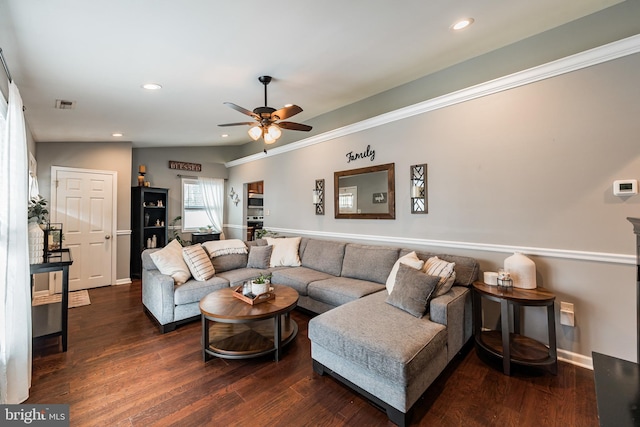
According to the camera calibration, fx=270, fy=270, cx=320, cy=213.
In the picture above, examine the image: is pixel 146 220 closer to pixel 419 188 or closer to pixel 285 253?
pixel 285 253

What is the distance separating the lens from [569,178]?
241 cm

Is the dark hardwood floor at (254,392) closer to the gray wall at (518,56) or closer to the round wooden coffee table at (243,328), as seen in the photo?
the round wooden coffee table at (243,328)

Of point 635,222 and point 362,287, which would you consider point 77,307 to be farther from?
point 635,222

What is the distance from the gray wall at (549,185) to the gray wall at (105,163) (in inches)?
197

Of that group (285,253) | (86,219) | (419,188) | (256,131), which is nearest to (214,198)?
(86,219)

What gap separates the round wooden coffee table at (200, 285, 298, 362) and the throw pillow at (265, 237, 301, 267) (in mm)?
1154

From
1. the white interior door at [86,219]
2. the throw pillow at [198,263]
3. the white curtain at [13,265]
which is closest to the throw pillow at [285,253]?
the throw pillow at [198,263]

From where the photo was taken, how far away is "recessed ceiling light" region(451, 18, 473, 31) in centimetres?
229

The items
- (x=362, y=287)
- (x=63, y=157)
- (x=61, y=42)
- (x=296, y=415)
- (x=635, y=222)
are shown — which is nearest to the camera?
(x=635, y=222)

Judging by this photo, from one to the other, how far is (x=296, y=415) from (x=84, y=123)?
4.52 metres

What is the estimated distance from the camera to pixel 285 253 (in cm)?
430

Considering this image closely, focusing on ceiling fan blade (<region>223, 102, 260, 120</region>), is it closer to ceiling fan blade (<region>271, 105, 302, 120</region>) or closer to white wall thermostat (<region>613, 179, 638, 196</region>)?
ceiling fan blade (<region>271, 105, 302, 120</region>)

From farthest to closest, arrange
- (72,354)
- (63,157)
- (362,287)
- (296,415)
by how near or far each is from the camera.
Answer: (63,157) < (362,287) < (72,354) < (296,415)

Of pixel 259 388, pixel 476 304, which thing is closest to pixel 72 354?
pixel 259 388
